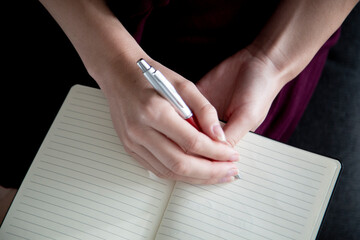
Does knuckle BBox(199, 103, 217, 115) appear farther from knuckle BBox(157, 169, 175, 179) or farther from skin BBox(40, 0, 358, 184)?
knuckle BBox(157, 169, 175, 179)

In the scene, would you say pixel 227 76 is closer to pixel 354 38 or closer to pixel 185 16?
pixel 185 16

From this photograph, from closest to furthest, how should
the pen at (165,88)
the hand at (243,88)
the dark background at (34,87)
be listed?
the pen at (165,88) → the hand at (243,88) → the dark background at (34,87)

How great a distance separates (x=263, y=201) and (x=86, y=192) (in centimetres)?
28

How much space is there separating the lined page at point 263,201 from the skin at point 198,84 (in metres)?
0.03

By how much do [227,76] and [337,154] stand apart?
1.27 ft

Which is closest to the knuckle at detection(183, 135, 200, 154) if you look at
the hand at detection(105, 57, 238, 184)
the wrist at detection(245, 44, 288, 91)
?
the hand at detection(105, 57, 238, 184)

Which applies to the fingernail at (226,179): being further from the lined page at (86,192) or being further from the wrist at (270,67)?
the wrist at (270,67)

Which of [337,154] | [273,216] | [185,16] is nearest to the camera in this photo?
[273,216]

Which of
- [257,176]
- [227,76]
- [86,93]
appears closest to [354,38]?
[227,76]

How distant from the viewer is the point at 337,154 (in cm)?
79

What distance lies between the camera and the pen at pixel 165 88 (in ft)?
1.40

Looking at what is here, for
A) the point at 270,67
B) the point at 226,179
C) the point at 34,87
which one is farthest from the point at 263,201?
the point at 34,87

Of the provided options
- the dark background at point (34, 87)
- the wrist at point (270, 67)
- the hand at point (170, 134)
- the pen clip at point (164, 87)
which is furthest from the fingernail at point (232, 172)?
the dark background at point (34, 87)

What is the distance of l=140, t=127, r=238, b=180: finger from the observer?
18.2 inches
